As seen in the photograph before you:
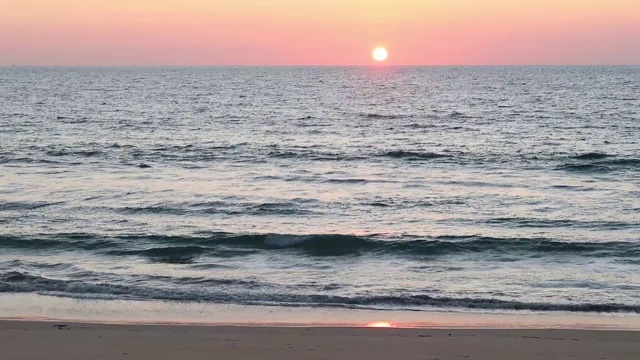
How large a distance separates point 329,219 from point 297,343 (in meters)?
10.3

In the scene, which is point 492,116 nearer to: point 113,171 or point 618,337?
point 113,171

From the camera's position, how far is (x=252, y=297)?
525 inches

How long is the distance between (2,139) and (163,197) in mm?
20010

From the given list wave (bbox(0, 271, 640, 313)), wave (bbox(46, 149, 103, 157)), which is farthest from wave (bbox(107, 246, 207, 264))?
wave (bbox(46, 149, 103, 157))

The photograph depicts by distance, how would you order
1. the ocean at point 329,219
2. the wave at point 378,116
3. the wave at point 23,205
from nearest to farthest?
the ocean at point 329,219, the wave at point 23,205, the wave at point 378,116

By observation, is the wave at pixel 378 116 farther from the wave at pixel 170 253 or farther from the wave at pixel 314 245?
the wave at pixel 170 253

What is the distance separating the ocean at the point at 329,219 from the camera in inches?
550

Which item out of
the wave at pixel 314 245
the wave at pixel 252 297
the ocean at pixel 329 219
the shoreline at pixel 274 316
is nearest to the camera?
the shoreline at pixel 274 316

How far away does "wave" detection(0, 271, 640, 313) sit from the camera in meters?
12.7

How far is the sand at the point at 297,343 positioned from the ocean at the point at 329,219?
1.89m

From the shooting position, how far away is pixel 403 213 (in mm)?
21234

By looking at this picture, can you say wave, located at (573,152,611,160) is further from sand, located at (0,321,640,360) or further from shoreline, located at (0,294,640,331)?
sand, located at (0,321,640,360)

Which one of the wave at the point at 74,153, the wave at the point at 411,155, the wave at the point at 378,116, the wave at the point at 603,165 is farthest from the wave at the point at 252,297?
the wave at the point at 378,116

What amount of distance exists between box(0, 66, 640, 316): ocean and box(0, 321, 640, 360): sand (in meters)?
1.89
